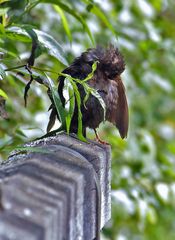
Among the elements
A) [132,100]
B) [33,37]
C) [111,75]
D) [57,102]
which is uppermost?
[132,100]

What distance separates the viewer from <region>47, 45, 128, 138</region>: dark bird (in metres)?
2.09

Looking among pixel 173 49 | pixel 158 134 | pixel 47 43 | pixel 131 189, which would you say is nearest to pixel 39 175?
pixel 47 43

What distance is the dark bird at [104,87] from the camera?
2090mm

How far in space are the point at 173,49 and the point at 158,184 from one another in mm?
775

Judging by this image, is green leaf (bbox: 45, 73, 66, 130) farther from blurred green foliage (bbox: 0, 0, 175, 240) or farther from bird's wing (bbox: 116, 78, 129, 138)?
blurred green foliage (bbox: 0, 0, 175, 240)

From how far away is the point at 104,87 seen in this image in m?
2.13

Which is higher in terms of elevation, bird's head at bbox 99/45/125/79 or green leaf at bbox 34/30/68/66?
bird's head at bbox 99/45/125/79

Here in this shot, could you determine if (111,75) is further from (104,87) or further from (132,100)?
(132,100)

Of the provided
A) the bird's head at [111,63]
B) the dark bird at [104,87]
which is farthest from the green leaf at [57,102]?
the bird's head at [111,63]

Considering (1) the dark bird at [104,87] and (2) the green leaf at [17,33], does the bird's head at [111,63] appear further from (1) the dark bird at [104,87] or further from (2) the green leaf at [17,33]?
(2) the green leaf at [17,33]

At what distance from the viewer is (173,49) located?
3689mm

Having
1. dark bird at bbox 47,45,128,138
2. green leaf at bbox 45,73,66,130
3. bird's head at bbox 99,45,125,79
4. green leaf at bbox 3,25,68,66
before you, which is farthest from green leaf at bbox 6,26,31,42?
bird's head at bbox 99,45,125,79

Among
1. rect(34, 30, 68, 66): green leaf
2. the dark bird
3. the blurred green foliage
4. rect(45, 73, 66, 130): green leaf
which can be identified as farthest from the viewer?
the blurred green foliage

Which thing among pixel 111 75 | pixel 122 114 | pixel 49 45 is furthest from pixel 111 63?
pixel 49 45
